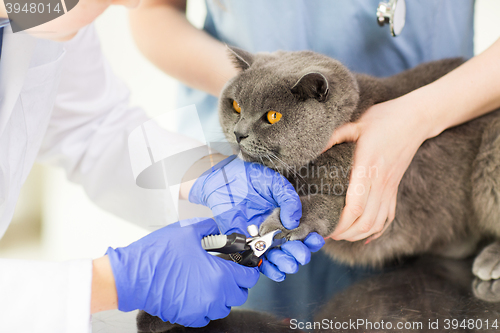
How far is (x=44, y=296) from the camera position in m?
0.66

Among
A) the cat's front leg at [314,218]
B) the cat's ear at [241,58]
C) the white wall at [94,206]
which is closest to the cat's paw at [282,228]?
the cat's front leg at [314,218]

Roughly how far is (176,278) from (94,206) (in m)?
0.44

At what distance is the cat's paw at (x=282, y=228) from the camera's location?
837 mm

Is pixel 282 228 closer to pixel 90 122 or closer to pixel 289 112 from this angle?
pixel 289 112

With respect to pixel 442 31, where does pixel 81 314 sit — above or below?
below

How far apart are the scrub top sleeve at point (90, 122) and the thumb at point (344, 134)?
1.90 feet

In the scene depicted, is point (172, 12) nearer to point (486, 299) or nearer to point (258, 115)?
point (258, 115)

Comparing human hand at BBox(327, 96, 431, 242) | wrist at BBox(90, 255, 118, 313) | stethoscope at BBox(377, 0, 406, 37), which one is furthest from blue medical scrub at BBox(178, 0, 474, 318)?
wrist at BBox(90, 255, 118, 313)

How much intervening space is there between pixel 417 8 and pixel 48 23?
4.01 ft

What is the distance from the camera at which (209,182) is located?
2.95 ft

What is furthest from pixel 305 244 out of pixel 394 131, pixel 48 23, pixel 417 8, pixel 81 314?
pixel 417 8

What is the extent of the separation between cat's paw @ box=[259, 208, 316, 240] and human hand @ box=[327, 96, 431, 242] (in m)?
0.14

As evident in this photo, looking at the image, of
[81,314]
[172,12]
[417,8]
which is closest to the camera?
[81,314]

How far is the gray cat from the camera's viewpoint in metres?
0.90
